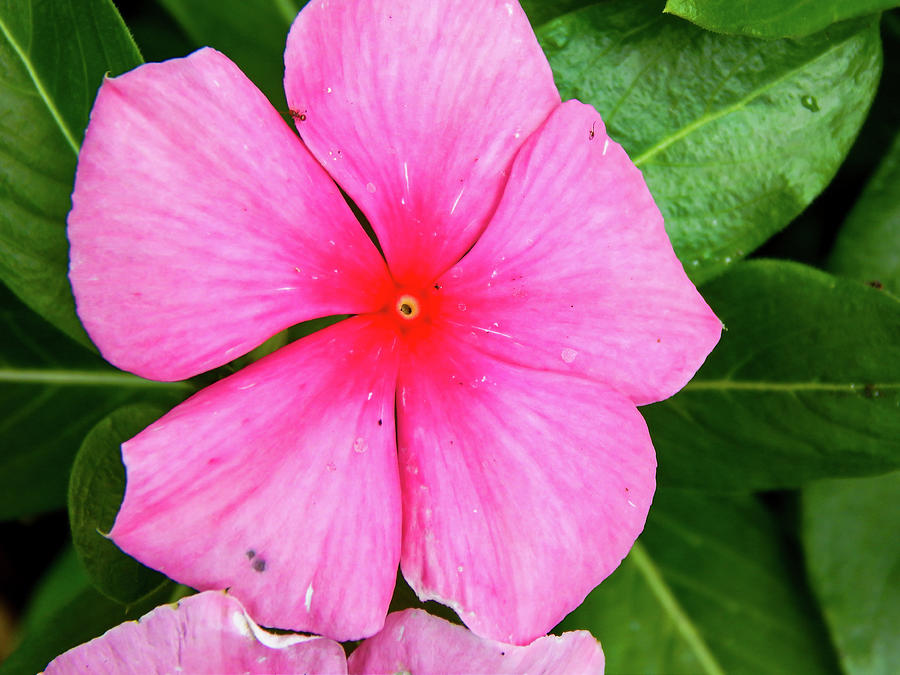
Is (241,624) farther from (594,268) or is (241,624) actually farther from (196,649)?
(594,268)

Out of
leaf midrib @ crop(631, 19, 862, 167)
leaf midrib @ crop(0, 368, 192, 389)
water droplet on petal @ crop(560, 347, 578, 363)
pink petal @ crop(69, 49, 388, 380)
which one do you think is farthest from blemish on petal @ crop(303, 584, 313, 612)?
leaf midrib @ crop(631, 19, 862, 167)

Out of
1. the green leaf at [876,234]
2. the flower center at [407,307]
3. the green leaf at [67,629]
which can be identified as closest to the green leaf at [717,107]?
the green leaf at [876,234]

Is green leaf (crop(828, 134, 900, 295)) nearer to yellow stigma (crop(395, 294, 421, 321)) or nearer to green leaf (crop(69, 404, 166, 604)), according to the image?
yellow stigma (crop(395, 294, 421, 321))

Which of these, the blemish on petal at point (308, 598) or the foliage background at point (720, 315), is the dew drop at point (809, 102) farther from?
the blemish on petal at point (308, 598)

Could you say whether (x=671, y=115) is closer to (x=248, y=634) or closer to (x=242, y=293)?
(x=242, y=293)

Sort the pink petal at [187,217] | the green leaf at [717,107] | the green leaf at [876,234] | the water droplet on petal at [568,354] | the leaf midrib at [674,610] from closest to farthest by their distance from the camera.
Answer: the pink petal at [187,217] < the water droplet on petal at [568,354] < the green leaf at [717,107] < the green leaf at [876,234] < the leaf midrib at [674,610]

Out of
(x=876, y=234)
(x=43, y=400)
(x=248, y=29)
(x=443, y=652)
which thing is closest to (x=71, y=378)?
(x=43, y=400)
